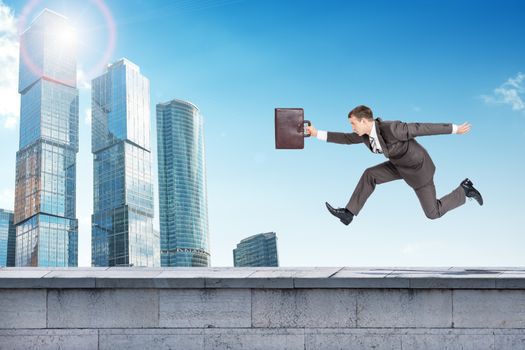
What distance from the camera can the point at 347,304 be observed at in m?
8.91

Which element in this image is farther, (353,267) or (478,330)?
(353,267)

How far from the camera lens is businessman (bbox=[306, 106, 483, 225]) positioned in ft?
33.3

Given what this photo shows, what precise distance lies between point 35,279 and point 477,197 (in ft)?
25.8

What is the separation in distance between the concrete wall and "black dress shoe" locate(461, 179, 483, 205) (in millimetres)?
2811

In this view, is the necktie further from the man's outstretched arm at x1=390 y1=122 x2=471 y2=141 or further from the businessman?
the man's outstretched arm at x1=390 y1=122 x2=471 y2=141

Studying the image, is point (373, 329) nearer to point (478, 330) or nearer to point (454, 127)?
point (478, 330)

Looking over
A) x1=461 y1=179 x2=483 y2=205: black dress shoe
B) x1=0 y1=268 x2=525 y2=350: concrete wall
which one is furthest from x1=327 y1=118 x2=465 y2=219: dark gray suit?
x1=0 y1=268 x2=525 y2=350: concrete wall

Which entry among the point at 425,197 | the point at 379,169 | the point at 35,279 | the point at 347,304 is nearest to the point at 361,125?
the point at 379,169

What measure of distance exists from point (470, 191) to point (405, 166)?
1.78m

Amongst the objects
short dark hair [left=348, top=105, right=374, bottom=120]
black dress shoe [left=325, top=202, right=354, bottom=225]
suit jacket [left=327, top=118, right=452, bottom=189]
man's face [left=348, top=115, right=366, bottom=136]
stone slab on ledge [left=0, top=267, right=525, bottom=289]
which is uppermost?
short dark hair [left=348, top=105, right=374, bottom=120]

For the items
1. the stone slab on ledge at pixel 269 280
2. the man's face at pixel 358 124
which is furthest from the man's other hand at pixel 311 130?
the stone slab on ledge at pixel 269 280

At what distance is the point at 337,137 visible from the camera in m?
10.8

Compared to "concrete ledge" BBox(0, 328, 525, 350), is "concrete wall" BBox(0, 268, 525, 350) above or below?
above

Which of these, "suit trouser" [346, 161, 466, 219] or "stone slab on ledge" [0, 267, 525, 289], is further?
"suit trouser" [346, 161, 466, 219]
